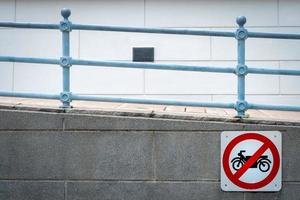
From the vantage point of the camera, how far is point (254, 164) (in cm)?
341

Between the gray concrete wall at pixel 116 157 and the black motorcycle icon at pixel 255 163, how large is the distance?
0.50ft

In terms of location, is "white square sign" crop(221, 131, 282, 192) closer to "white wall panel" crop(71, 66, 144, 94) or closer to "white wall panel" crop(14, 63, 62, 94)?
"white wall panel" crop(71, 66, 144, 94)

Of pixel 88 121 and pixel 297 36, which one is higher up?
pixel 297 36

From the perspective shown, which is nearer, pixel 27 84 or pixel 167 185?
pixel 167 185

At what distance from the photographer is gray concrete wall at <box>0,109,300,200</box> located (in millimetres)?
3443

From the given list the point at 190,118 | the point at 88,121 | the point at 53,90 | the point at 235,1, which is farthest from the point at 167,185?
the point at 235,1

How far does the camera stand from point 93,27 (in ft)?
11.8

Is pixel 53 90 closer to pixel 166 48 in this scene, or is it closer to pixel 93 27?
pixel 166 48

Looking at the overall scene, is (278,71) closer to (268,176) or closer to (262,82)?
(268,176)

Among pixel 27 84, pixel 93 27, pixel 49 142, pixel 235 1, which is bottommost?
pixel 49 142

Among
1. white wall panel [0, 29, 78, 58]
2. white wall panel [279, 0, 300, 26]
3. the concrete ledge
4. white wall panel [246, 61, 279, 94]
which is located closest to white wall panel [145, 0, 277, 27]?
white wall panel [279, 0, 300, 26]

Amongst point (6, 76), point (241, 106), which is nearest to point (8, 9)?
point (6, 76)

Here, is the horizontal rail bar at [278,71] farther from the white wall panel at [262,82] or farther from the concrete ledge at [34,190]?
the white wall panel at [262,82]

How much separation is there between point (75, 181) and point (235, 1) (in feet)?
12.7
